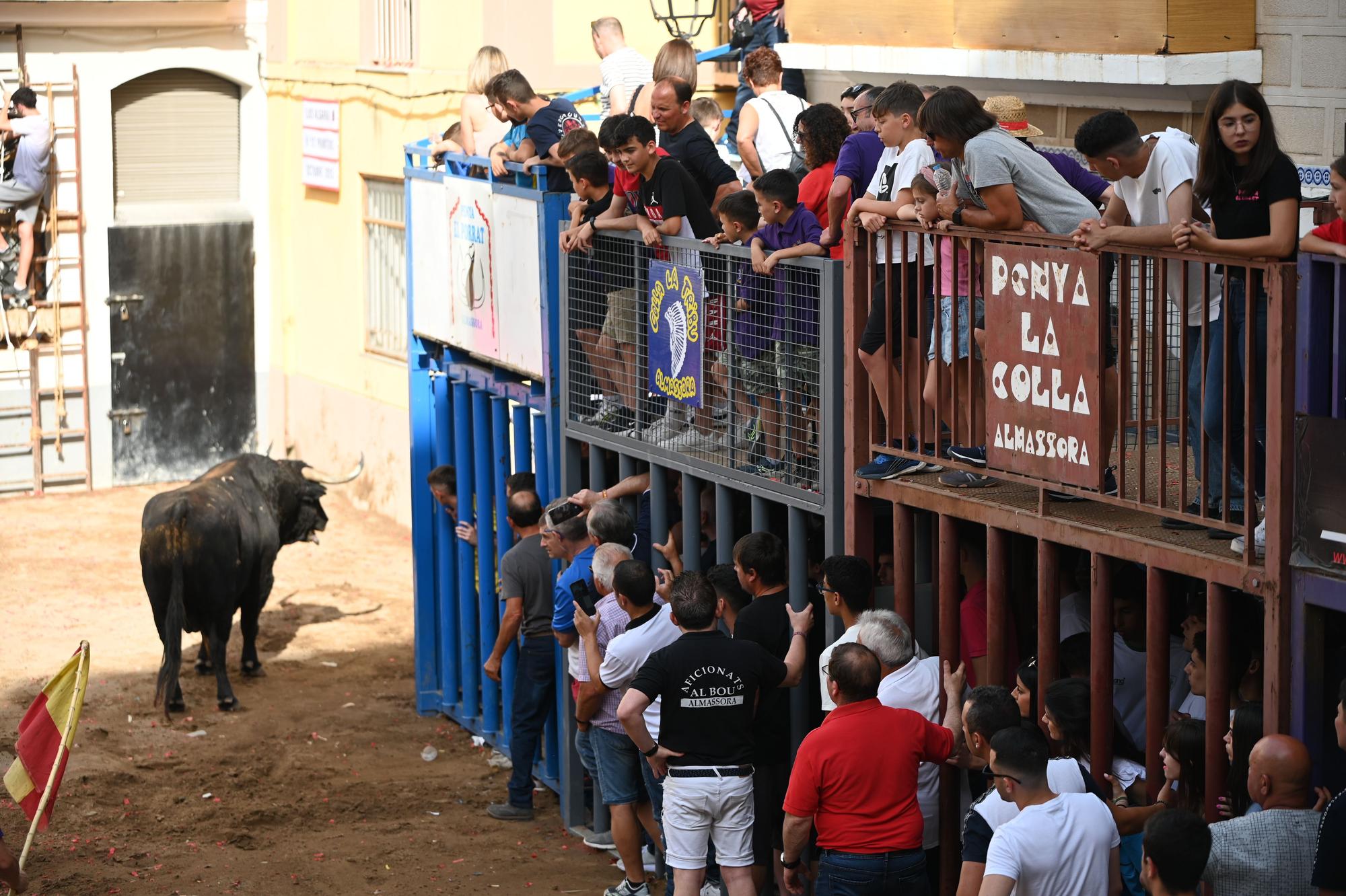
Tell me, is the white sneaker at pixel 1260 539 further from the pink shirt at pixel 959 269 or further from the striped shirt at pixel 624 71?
the striped shirt at pixel 624 71

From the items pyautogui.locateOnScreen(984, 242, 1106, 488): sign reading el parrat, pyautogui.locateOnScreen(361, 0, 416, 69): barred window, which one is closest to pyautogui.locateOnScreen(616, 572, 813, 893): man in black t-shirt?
pyautogui.locateOnScreen(984, 242, 1106, 488): sign reading el parrat

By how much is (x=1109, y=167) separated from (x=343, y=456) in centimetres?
1395

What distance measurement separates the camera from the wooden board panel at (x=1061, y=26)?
10.6m

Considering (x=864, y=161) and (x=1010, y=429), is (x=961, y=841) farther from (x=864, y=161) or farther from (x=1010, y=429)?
(x=864, y=161)

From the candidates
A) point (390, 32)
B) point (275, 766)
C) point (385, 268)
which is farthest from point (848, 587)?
point (390, 32)

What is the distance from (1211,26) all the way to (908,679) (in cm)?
500

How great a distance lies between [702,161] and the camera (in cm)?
987

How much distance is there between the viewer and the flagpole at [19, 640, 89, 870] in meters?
7.98

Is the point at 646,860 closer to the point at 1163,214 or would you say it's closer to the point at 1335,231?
the point at 1163,214

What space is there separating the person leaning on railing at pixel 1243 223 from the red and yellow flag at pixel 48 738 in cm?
504

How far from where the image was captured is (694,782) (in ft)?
25.3

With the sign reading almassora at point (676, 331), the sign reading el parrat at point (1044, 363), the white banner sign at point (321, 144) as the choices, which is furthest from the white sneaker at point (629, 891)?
the white banner sign at point (321, 144)

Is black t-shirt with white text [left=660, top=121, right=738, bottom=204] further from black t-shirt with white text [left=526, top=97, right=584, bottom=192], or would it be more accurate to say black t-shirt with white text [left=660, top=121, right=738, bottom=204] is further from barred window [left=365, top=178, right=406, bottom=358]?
barred window [left=365, top=178, right=406, bottom=358]

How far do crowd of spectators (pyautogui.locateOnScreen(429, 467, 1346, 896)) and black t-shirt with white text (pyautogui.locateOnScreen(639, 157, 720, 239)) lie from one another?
140 cm
